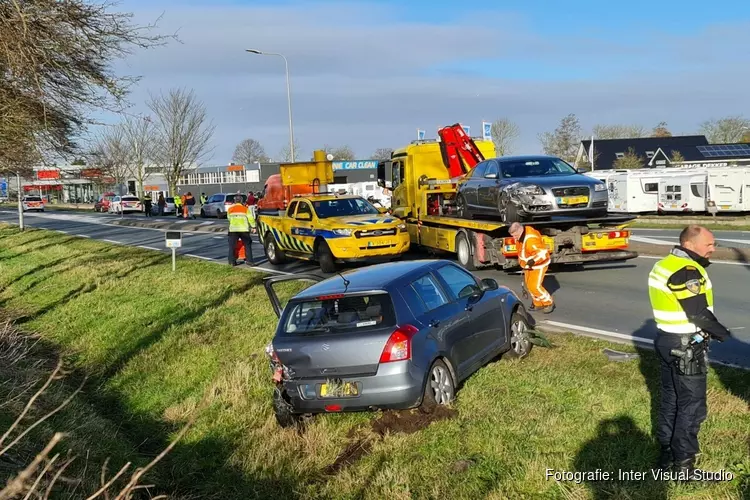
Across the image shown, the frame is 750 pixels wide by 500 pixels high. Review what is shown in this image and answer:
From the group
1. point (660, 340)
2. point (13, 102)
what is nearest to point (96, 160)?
point (13, 102)

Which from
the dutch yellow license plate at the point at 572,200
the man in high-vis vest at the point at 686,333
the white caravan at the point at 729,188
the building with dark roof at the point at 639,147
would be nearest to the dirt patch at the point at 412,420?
the man in high-vis vest at the point at 686,333

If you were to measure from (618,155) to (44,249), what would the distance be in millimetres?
59387

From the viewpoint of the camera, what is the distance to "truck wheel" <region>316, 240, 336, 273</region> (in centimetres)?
1561

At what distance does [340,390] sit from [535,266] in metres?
5.35

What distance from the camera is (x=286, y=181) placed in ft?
85.3

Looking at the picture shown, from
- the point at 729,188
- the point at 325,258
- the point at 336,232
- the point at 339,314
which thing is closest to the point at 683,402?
the point at 339,314

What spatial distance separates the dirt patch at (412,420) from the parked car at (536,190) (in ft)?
24.5

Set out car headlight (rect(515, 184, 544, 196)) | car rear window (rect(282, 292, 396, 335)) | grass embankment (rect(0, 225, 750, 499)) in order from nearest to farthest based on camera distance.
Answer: grass embankment (rect(0, 225, 750, 499))
car rear window (rect(282, 292, 396, 335))
car headlight (rect(515, 184, 544, 196))

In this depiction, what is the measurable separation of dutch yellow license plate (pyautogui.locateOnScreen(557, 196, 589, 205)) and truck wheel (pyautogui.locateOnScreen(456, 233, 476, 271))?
91.6 inches

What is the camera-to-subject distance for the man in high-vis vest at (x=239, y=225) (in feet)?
56.6

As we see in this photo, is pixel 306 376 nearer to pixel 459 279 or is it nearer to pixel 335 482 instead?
pixel 335 482

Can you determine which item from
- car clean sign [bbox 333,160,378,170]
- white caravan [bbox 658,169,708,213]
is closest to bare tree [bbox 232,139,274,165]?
car clean sign [bbox 333,160,378,170]

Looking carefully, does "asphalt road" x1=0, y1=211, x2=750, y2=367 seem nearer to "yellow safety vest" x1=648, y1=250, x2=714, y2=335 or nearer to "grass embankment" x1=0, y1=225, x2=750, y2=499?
"grass embankment" x1=0, y1=225, x2=750, y2=499

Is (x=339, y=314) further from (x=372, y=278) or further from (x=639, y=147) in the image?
(x=639, y=147)
